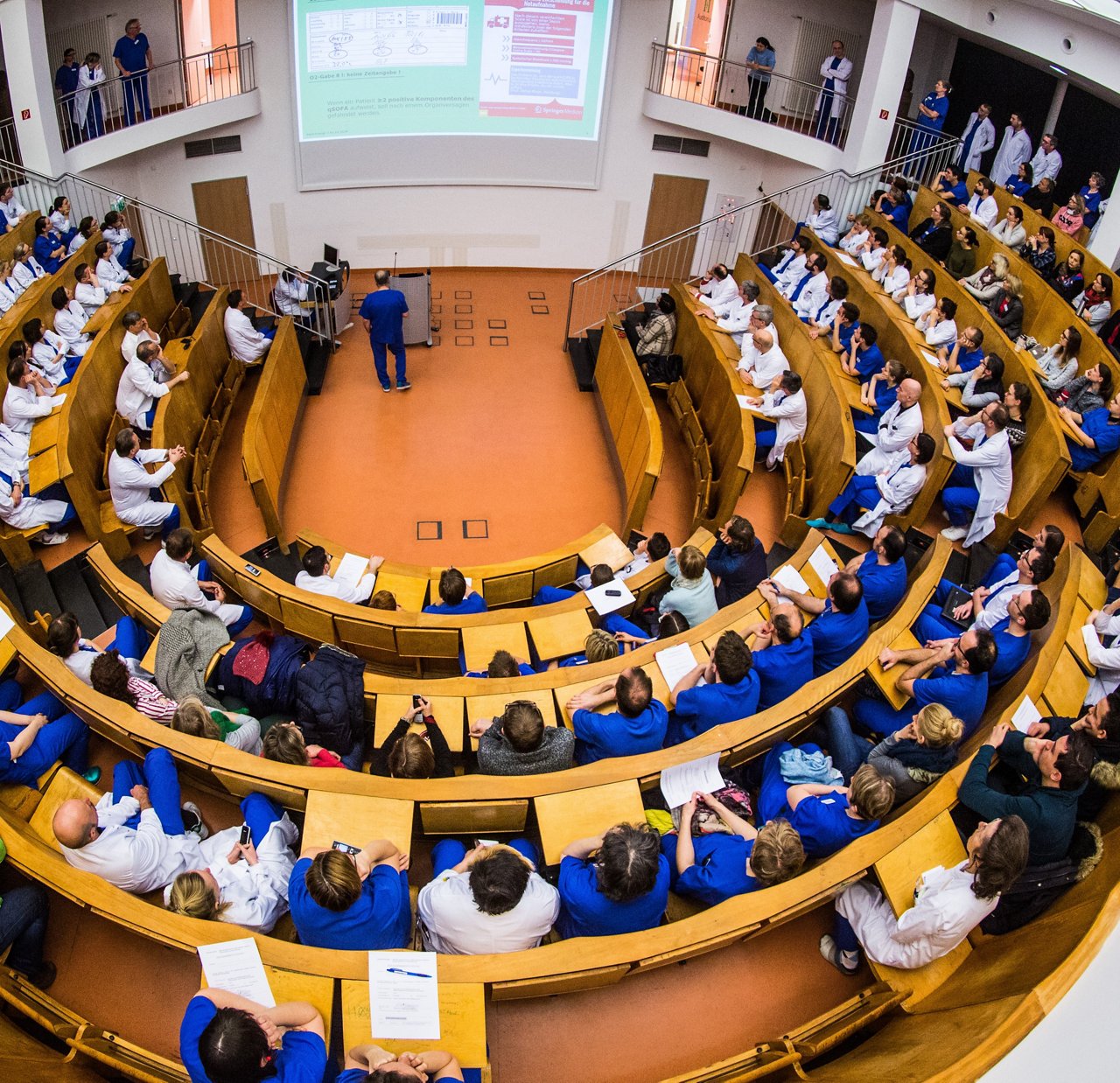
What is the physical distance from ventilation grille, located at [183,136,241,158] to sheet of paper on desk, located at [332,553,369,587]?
7.31 meters

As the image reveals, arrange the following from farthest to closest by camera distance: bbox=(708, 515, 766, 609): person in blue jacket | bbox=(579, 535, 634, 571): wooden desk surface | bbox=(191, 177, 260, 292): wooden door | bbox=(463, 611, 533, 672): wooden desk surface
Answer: bbox=(191, 177, 260, 292): wooden door < bbox=(579, 535, 634, 571): wooden desk surface < bbox=(708, 515, 766, 609): person in blue jacket < bbox=(463, 611, 533, 672): wooden desk surface

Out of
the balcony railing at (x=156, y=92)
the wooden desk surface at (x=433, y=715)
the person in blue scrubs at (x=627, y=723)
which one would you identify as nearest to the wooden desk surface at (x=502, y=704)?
the wooden desk surface at (x=433, y=715)

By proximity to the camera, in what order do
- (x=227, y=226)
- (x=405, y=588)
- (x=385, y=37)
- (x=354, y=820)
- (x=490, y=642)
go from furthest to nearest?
(x=227, y=226) → (x=385, y=37) → (x=405, y=588) → (x=490, y=642) → (x=354, y=820)

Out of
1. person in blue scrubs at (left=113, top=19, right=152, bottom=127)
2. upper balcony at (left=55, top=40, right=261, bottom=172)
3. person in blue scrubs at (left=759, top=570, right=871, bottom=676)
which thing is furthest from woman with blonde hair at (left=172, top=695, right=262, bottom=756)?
person in blue scrubs at (left=113, top=19, right=152, bottom=127)

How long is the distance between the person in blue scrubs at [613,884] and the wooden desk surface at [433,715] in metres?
1.03

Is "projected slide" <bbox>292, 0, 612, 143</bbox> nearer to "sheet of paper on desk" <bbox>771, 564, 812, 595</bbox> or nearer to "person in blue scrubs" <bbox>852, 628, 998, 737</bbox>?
"sheet of paper on desk" <bbox>771, 564, 812, 595</bbox>

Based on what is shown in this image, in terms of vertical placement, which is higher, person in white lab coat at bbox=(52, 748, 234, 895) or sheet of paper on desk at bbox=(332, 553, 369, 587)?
person in white lab coat at bbox=(52, 748, 234, 895)

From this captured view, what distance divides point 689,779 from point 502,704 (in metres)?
1.03

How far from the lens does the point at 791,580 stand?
490 cm

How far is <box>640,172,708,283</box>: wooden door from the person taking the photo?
11.7 metres

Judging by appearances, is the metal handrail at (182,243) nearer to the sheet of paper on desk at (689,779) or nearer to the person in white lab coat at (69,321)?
the person in white lab coat at (69,321)

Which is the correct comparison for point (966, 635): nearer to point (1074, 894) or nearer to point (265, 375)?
point (1074, 894)

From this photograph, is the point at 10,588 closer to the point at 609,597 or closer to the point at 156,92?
the point at 609,597

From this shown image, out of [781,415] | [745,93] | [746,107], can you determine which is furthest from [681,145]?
[781,415]
